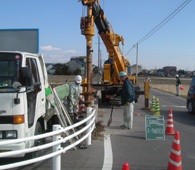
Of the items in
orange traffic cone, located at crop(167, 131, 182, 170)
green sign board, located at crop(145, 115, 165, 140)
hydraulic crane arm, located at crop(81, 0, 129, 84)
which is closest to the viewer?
orange traffic cone, located at crop(167, 131, 182, 170)

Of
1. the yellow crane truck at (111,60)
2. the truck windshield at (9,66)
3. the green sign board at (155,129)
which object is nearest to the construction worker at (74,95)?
the green sign board at (155,129)

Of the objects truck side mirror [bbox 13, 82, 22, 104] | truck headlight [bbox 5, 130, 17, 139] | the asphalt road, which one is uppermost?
truck side mirror [bbox 13, 82, 22, 104]

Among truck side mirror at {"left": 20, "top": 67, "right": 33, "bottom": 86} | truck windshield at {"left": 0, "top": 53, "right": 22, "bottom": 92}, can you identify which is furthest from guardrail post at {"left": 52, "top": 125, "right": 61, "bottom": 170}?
→ truck windshield at {"left": 0, "top": 53, "right": 22, "bottom": 92}

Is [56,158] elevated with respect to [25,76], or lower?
lower

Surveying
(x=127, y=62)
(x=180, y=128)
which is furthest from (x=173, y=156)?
(x=127, y=62)

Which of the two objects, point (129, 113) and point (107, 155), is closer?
point (107, 155)

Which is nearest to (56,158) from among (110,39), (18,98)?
(18,98)

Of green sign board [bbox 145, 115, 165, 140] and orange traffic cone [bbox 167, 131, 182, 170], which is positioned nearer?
orange traffic cone [bbox 167, 131, 182, 170]

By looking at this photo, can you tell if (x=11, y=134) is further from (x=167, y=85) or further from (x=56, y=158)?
(x=167, y=85)

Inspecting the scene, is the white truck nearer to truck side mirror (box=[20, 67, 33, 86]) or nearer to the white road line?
truck side mirror (box=[20, 67, 33, 86])

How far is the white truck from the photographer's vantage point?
4074 millimetres

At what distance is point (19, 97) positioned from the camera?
4.10 meters

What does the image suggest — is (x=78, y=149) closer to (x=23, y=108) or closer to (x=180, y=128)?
(x=23, y=108)

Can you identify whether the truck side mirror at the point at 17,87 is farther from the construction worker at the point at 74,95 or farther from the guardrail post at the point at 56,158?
the construction worker at the point at 74,95
